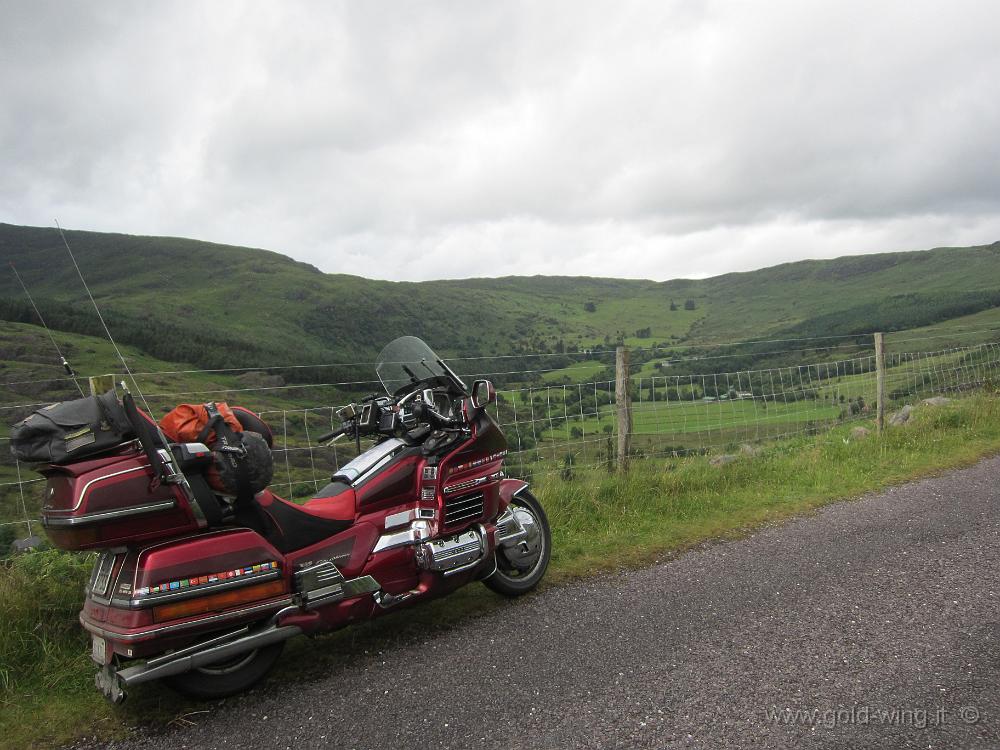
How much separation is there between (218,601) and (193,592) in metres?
0.14

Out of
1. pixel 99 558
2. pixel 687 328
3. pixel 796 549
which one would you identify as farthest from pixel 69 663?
pixel 687 328

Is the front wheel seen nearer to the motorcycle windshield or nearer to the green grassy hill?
the motorcycle windshield

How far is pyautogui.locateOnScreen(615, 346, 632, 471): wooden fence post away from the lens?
24.3 ft

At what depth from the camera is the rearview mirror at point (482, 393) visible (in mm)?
4566

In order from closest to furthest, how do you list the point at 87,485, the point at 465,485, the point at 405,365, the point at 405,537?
1. the point at 87,485
2. the point at 405,537
3. the point at 465,485
4. the point at 405,365

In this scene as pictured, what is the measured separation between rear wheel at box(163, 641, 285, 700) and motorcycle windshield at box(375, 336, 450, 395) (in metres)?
1.88

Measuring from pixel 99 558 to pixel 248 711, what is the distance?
1.07 metres

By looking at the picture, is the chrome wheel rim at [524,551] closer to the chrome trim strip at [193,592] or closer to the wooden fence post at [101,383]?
the chrome trim strip at [193,592]

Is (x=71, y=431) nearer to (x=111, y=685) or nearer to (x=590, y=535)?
(x=111, y=685)

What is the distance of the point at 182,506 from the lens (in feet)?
10.5

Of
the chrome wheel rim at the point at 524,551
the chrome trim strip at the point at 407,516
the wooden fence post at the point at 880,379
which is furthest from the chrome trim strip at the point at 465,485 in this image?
the wooden fence post at the point at 880,379

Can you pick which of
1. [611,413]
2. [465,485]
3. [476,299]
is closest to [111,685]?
[465,485]

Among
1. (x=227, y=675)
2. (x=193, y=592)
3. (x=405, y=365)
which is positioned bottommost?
(x=227, y=675)

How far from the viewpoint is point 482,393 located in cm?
462
